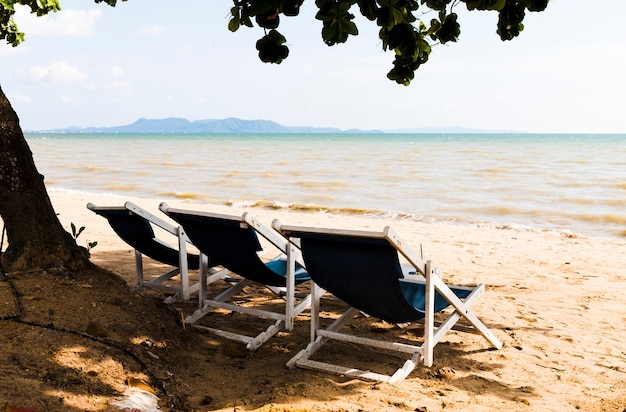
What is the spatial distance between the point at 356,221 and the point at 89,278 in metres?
7.78

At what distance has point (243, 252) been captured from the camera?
430 centimetres

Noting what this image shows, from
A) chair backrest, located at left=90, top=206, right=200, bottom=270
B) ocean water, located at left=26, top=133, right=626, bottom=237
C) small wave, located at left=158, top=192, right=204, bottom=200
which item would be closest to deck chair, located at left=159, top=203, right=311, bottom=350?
chair backrest, located at left=90, top=206, right=200, bottom=270

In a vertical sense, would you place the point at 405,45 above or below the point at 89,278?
above

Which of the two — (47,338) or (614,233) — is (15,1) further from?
(614,233)

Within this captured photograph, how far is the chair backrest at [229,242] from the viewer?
13.8ft

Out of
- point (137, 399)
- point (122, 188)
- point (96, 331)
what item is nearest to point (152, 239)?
point (96, 331)

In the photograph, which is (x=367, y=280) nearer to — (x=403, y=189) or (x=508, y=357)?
(x=508, y=357)

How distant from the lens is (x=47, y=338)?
11.6 feet

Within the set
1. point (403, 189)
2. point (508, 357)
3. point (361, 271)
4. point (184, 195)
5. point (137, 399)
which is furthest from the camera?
point (403, 189)

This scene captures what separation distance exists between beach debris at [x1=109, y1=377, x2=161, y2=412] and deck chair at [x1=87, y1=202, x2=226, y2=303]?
1544mm

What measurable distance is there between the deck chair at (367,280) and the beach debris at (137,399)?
3.20 ft

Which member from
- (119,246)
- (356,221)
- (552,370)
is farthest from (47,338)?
(356,221)

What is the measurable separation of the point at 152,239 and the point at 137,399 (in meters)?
2.05

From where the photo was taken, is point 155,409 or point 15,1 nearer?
point 155,409
